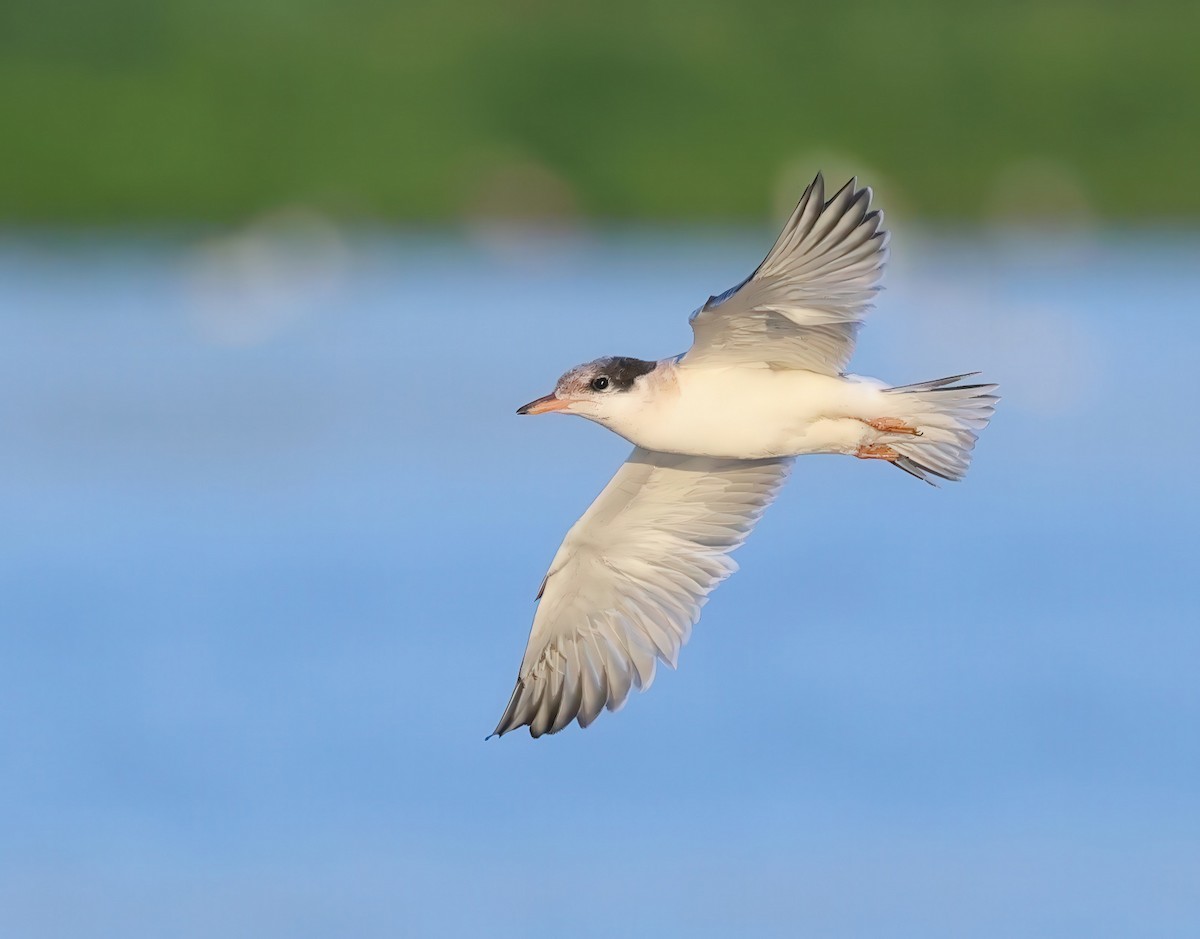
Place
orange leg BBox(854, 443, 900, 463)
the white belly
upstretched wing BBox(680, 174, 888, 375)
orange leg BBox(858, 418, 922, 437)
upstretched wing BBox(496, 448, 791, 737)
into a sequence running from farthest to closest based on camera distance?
upstretched wing BBox(496, 448, 791, 737), orange leg BBox(854, 443, 900, 463), orange leg BBox(858, 418, 922, 437), the white belly, upstretched wing BBox(680, 174, 888, 375)

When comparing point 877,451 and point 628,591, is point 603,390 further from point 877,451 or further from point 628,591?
point 628,591

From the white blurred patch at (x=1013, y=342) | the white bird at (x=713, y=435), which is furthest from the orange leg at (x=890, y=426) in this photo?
the white blurred patch at (x=1013, y=342)

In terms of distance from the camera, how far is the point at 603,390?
26.8 feet

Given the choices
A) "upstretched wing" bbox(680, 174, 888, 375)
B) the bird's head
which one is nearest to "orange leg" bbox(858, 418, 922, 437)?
"upstretched wing" bbox(680, 174, 888, 375)

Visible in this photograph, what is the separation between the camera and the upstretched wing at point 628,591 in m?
9.16

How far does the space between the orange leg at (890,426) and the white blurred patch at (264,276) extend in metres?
19.0

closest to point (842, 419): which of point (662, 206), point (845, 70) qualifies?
point (662, 206)

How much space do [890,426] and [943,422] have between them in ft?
0.88

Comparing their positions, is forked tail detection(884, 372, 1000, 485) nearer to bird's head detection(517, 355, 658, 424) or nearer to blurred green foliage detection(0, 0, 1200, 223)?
bird's head detection(517, 355, 658, 424)

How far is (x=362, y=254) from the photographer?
92.8 feet

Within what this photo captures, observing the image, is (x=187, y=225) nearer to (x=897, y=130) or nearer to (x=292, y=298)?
(x=292, y=298)

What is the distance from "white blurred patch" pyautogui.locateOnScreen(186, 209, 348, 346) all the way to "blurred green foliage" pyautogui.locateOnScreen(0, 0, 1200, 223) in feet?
1.56

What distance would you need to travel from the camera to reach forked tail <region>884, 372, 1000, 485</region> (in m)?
8.32

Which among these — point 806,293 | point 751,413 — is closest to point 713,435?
point 751,413
